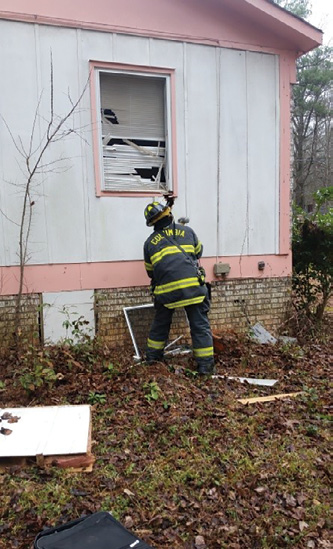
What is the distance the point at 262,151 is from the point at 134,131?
1.99 metres

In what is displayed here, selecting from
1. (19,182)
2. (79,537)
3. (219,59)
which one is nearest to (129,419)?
(79,537)

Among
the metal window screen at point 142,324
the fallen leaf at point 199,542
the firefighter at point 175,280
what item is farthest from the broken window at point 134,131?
the fallen leaf at point 199,542

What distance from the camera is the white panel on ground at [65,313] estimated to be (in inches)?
203

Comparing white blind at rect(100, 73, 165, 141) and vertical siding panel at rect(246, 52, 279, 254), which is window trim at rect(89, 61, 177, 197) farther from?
vertical siding panel at rect(246, 52, 279, 254)

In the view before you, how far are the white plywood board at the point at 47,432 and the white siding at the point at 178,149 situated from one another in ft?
7.03

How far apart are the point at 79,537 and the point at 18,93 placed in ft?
15.5

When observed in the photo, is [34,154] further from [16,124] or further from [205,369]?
[205,369]

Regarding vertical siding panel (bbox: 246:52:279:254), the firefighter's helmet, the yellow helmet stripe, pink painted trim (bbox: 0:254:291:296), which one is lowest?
the yellow helmet stripe

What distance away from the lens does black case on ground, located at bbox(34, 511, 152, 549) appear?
6.66ft

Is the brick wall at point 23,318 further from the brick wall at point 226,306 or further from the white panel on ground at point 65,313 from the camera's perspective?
Answer: the brick wall at point 226,306

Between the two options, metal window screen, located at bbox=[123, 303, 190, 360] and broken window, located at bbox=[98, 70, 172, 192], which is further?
metal window screen, located at bbox=[123, 303, 190, 360]

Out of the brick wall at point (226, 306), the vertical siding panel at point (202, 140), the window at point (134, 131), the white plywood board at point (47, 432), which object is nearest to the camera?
the white plywood board at point (47, 432)

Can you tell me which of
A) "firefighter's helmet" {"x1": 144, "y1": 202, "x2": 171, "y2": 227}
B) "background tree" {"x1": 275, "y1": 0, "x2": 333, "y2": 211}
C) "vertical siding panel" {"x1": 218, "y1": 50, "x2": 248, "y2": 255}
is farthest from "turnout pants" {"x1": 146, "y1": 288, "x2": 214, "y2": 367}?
"background tree" {"x1": 275, "y1": 0, "x2": 333, "y2": 211}

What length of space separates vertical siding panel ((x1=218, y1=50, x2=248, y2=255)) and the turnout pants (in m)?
1.48
